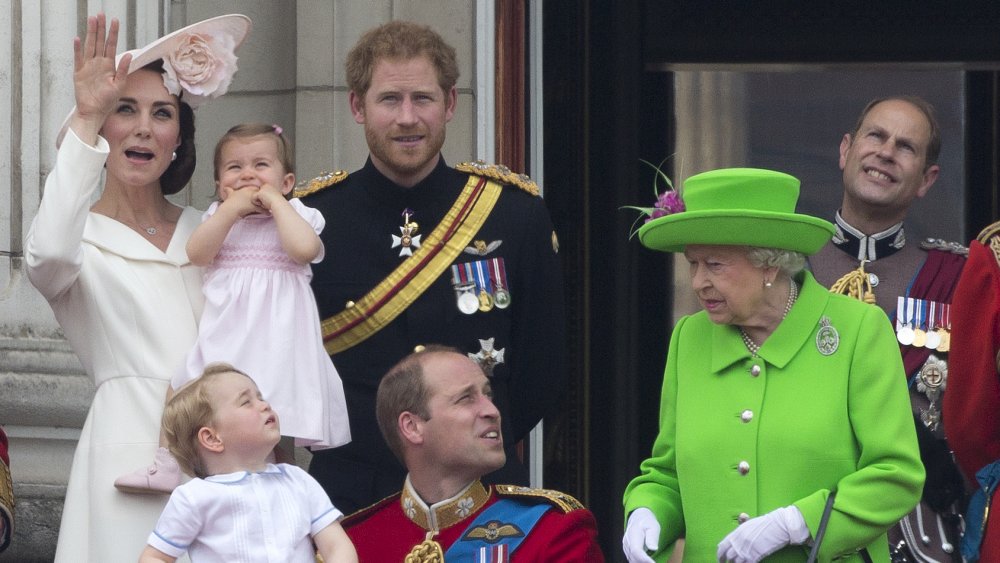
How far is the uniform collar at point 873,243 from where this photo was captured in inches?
211

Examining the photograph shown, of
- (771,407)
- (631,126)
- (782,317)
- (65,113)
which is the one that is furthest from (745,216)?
(631,126)

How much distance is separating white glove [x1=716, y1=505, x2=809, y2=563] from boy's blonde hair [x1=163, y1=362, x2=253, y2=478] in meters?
1.11

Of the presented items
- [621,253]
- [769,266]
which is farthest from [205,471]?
[621,253]

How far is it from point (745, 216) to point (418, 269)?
1.14m

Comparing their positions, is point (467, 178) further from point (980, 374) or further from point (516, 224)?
point (980, 374)

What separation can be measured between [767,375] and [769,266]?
24cm

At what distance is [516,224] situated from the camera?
214 inches

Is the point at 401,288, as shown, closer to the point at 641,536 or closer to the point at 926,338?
the point at 641,536

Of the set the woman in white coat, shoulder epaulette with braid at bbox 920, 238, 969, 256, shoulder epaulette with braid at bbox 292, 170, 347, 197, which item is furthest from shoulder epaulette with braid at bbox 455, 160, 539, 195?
shoulder epaulette with braid at bbox 920, 238, 969, 256

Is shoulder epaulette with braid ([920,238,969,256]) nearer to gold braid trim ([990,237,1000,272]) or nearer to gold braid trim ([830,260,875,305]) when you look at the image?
gold braid trim ([830,260,875,305])

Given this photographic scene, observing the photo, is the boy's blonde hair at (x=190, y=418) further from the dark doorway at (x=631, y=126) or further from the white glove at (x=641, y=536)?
the dark doorway at (x=631, y=126)

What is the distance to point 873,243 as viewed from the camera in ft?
17.6

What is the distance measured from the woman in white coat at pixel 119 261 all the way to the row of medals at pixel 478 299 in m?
0.69

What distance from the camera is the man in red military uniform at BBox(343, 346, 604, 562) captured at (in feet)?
15.2
